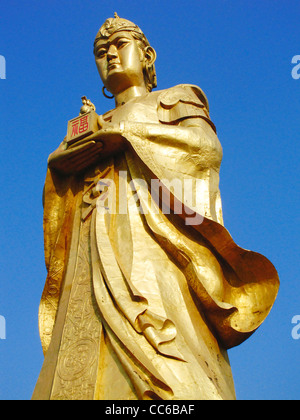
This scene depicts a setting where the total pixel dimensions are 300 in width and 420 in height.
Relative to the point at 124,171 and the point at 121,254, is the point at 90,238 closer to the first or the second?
the point at 121,254

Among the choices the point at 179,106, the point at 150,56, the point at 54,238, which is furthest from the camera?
the point at 150,56

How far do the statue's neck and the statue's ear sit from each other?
0.37 metres

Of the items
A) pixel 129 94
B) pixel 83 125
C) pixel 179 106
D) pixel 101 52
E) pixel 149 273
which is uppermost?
pixel 101 52

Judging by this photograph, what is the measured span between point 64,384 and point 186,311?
1.25 metres

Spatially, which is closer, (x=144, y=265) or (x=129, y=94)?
(x=144, y=265)

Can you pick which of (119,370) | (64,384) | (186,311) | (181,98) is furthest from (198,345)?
(181,98)

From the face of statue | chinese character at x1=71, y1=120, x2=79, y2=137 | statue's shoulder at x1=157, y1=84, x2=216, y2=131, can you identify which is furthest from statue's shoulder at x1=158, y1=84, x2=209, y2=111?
chinese character at x1=71, y1=120, x2=79, y2=137

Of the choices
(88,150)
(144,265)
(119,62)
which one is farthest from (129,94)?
(144,265)

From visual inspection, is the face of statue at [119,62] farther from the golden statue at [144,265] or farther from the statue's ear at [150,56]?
the golden statue at [144,265]

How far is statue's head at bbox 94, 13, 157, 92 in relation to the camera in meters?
7.91

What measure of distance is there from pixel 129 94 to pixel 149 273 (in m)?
2.73

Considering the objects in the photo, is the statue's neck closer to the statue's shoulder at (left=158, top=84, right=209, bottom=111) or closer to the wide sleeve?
the statue's shoulder at (left=158, top=84, right=209, bottom=111)

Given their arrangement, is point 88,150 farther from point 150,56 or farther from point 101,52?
point 150,56

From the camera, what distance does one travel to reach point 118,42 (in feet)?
26.0
